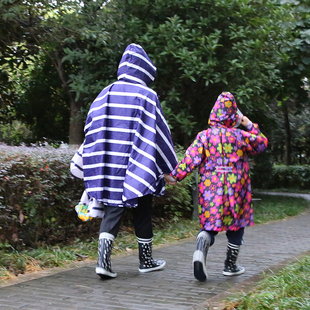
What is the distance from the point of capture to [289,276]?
391 centimetres

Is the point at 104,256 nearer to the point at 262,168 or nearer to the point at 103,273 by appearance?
the point at 103,273

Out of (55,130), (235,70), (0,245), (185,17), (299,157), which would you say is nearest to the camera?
(0,245)

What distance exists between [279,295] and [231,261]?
108 cm

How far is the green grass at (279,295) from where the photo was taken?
3.13 meters

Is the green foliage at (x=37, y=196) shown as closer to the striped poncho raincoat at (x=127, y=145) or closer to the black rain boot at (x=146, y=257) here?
the striped poncho raincoat at (x=127, y=145)

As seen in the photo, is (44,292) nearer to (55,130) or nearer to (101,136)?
(101,136)

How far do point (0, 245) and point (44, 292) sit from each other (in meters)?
1.12

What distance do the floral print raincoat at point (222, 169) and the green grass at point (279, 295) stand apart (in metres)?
0.61

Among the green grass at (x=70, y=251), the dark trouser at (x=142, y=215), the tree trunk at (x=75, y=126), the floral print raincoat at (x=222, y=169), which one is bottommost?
the green grass at (x=70, y=251)

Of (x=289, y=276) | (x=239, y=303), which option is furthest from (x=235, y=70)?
(x=239, y=303)

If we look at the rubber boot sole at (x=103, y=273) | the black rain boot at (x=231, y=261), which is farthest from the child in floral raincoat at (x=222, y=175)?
the rubber boot sole at (x=103, y=273)

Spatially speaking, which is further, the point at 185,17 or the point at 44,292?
the point at 185,17

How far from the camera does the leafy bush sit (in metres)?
4.87

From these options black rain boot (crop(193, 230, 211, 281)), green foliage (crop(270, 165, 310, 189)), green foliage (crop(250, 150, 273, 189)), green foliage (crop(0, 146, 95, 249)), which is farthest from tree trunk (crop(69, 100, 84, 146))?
green foliage (crop(270, 165, 310, 189))
